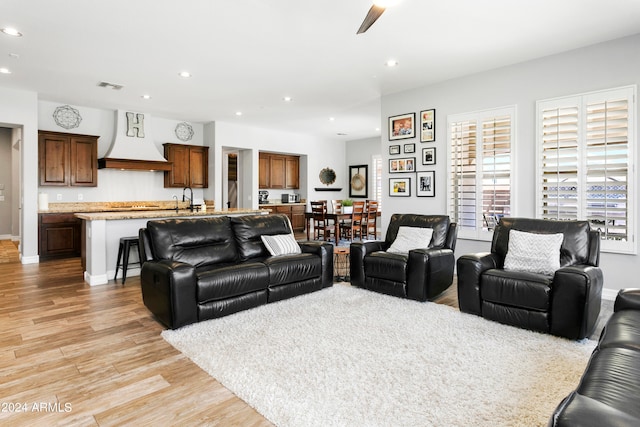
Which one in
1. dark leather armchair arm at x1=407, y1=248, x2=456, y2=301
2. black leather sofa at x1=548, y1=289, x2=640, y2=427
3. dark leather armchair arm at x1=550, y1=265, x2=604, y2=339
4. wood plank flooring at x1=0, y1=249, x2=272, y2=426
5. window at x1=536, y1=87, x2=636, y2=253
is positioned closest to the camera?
black leather sofa at x1=548, y1=289, x2=640, y2=427

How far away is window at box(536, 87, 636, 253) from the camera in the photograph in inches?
157

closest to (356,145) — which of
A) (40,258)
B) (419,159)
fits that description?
(419,159)

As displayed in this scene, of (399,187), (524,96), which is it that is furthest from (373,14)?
(399,187)

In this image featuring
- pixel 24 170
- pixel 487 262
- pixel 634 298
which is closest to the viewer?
pixel 634 298

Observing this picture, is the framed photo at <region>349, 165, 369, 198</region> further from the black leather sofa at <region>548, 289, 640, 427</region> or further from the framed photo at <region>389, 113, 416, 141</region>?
the black leather sofa at <region>548, 289, 640, 427</region>

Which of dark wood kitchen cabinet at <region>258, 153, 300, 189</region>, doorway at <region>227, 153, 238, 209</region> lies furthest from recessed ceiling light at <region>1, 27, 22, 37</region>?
doorway at <region>227, 153, 238, 209</region>

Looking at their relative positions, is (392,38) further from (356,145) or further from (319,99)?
(356,145)

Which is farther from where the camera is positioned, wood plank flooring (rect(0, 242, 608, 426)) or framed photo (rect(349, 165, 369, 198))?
framed photo (rect(349, 165, 369, 198))

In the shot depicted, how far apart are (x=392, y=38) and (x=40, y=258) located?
21.4 ft

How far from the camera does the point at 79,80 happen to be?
17.9 ft

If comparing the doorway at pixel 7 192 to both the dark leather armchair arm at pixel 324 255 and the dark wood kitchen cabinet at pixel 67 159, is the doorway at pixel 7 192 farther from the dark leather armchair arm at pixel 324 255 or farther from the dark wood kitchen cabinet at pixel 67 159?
the dark leather armchair arm at pixel 324 255

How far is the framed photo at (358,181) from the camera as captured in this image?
11109 millimetres

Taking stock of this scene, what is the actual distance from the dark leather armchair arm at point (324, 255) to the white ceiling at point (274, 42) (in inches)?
89.8

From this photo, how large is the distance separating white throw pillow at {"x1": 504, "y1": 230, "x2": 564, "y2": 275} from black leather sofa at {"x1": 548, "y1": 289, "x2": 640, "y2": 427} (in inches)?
46.5
